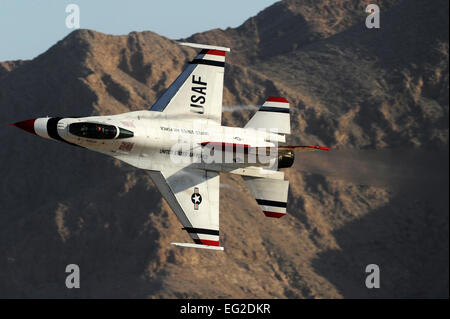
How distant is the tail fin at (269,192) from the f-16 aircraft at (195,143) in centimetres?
6

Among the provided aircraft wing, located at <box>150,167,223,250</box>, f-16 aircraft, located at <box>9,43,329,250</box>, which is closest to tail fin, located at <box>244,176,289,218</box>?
f-16 aircraft, located at <box>9,43,329,250</box>

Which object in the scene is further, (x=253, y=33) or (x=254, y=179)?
(x=253, y=33)

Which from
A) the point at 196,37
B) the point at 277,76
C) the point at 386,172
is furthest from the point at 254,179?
the point at 196,37

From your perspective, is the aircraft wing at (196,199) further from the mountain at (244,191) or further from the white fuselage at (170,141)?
the mountain at (244,191)

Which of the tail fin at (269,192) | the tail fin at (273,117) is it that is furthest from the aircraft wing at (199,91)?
the tail fin at (269,192)

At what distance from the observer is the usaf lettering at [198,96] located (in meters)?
58.9

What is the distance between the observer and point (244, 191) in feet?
422

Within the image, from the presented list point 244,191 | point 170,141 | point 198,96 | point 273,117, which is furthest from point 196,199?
point 244,191

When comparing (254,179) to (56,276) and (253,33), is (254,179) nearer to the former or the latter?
(56,276)

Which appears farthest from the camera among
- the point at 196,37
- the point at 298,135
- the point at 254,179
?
the point at 196,37

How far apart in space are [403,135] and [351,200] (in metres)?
11.7

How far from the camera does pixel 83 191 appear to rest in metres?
128

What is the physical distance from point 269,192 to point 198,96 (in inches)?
279

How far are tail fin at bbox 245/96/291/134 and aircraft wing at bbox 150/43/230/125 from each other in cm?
227
